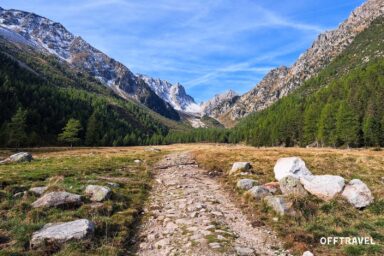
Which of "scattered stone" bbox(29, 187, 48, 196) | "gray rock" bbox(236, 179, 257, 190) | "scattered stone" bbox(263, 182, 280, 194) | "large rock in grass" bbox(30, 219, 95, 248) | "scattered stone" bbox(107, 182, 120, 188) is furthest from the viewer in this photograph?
"gray rock" bbox(236, 179, 257, 190)

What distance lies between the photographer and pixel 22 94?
501ft

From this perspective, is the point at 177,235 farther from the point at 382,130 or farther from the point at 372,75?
the point at 372,75

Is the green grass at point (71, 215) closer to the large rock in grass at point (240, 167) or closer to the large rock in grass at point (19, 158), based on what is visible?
the large rock in grass at point (240, 167)

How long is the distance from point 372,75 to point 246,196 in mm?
148548

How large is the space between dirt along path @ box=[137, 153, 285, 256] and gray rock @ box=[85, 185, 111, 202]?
2.48 m

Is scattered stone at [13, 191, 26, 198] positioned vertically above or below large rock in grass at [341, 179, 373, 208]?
below

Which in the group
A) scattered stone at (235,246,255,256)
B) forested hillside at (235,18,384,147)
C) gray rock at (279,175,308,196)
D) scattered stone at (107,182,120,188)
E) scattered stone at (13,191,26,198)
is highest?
forested hillside at (235,18,384,147)

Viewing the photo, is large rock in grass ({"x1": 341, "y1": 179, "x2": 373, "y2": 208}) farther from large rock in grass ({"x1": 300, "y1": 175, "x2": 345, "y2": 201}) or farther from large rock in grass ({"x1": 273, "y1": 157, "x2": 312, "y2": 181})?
large rock in grass ({"x1": 273, "y1": 157, "x2": 312, "y2": 181})

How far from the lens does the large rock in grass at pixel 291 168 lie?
22237 millimetres

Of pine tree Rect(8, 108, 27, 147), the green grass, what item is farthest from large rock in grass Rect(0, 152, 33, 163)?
pine tree Rect(8, 108, 27, 147)

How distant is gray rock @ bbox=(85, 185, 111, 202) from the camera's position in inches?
629

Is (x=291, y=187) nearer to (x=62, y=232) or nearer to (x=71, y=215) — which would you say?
(x=71, y=215)

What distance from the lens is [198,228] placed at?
12.9 m

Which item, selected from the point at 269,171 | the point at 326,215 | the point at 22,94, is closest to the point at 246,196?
the point at 326,215
